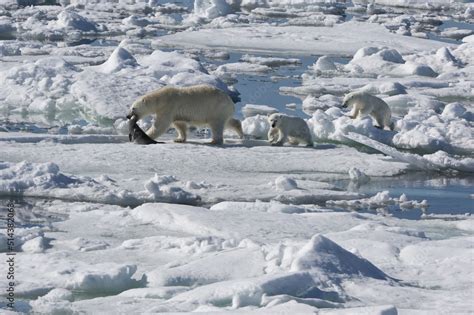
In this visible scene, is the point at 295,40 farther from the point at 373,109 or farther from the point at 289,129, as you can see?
the point at 289,129

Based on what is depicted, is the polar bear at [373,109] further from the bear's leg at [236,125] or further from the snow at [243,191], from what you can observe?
the bear's leg at [236,125]

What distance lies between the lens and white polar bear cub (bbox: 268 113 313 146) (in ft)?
33.5

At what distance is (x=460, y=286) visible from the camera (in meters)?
5.34

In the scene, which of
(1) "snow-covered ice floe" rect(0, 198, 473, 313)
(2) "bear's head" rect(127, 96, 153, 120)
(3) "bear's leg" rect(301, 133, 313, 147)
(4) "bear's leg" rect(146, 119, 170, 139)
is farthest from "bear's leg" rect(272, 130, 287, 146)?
(1) "snow-covered ice floe" rect(0, 198, 473, 313)

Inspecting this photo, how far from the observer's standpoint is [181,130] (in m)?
10.2

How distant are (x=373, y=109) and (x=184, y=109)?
2.62 meters


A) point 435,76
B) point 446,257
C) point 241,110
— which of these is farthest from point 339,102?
point 446,257

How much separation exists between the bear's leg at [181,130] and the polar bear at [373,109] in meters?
2.47

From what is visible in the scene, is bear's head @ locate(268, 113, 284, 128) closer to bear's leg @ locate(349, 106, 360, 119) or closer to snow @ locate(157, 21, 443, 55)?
bear's leg @ locate(349, 106, 360, 119)

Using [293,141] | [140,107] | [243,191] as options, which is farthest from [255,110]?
[243,191]

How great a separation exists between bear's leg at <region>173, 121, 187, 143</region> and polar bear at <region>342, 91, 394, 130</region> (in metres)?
2.47

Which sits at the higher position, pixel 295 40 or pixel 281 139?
pixel 281 139

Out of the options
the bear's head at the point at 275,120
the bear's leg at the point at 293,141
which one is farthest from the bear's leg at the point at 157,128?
the bear's leg at the point at 293,141

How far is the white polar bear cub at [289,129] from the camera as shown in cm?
1020
